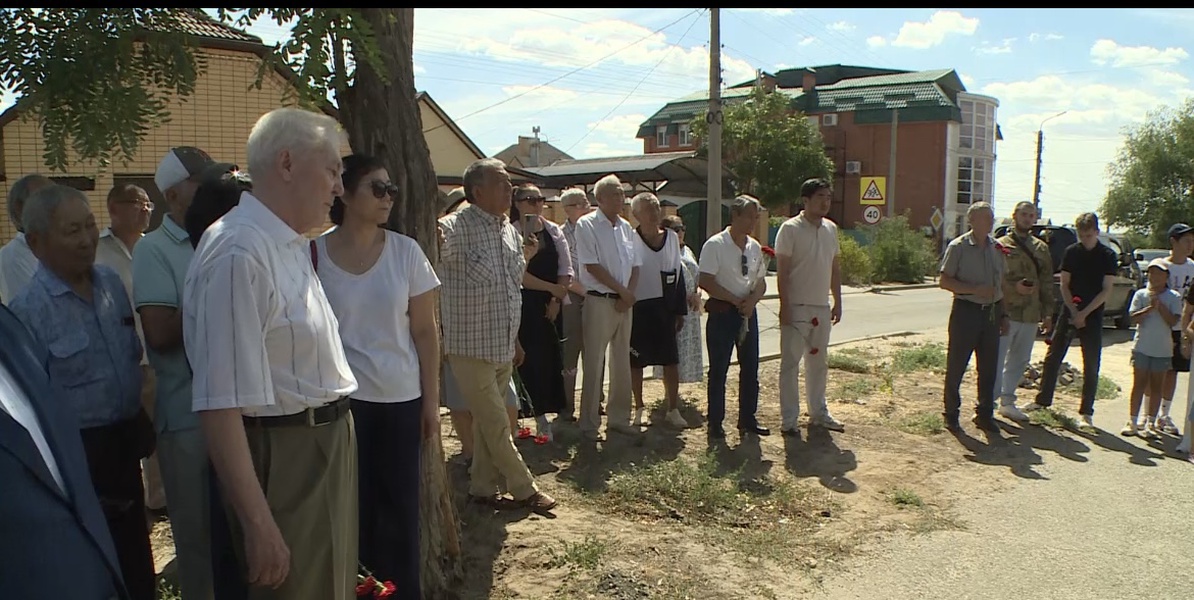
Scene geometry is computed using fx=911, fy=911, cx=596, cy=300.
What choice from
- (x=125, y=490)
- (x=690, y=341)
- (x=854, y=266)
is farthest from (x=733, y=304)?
(x=854, y=266)

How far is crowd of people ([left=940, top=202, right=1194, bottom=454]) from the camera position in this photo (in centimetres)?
717

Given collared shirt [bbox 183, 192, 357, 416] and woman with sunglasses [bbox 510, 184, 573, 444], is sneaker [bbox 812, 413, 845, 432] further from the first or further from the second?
collared shirt [bbox 183, 192, 357, 416]

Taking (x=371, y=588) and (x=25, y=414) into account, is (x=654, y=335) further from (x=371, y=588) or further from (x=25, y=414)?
(x=25, y=414)

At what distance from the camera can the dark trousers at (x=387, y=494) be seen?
3426 millimetres

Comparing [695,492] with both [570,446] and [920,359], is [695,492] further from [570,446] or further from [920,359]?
[920,359]

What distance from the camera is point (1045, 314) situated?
7625 mm

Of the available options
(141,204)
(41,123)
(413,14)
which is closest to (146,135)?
(41,123)

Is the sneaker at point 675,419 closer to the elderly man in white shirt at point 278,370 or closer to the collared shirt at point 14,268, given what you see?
the collared shirt at point 14,268

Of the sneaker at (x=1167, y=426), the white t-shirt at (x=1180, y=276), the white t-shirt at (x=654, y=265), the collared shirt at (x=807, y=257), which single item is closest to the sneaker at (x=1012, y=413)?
the sneaker at (x=1167, y=426)

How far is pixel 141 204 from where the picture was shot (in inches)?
180

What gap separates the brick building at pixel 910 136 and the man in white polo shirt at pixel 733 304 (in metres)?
40.3

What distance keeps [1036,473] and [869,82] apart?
49.2 metres

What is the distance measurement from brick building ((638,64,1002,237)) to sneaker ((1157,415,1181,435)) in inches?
1563

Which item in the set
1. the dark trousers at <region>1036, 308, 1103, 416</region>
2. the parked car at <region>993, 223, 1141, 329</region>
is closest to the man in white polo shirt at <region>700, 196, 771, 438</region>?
the dark trousers at <region>1036, 308, 1103, 416</region>
